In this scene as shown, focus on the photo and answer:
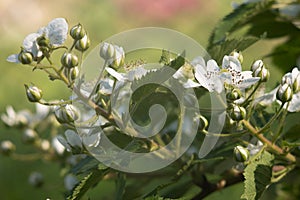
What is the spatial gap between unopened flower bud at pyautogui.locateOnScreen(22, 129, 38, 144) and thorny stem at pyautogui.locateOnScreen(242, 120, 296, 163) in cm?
73

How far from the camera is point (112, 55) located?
87cm

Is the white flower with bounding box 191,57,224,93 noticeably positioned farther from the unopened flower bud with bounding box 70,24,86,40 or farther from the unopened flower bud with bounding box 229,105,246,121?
the unopened flower bud with bounding box 70,24,86,40

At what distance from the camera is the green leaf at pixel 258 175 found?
852 millimetres

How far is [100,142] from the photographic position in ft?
3.12

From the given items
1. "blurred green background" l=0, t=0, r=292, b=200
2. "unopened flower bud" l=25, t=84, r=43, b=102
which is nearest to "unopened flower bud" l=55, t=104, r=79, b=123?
"unopened flower bud" l=25, t=84, r=43, b=102

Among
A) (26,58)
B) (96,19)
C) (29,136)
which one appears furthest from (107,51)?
(96,19)

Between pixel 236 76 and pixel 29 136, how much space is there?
77 cm

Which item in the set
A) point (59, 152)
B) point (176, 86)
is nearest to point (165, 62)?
point (176, 86)

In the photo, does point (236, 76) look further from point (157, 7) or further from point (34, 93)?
point (157, 7)

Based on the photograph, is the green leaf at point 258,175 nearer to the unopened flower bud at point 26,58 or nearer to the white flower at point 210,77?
the white flower at point 210,77

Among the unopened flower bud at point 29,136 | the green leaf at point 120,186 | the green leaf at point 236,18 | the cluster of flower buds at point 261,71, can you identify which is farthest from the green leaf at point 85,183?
the unopened flower bud at point 29,136

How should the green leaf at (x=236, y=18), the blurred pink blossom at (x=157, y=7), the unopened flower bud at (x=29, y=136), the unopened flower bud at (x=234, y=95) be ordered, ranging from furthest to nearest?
1. the blurred pink blossom at (x=157, y=7)
2. the unopened flower bud at (x=29, y=136)
3. the green leaf at (x=236, y=18)
4. the unopened flower bud at (x=234, y=95)

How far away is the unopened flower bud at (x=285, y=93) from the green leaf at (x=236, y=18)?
24 centimetres

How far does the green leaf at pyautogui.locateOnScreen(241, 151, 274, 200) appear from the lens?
85 centimetres
